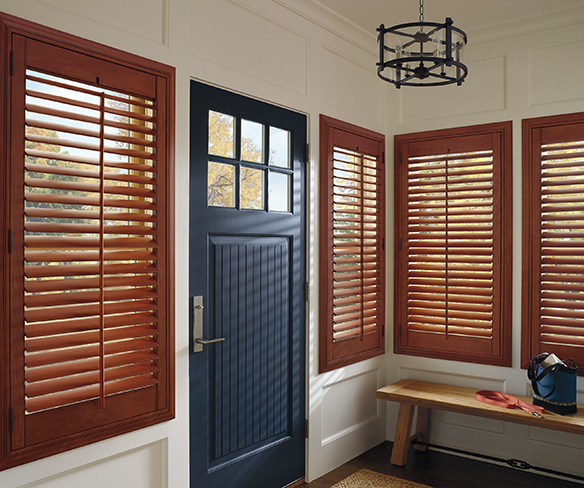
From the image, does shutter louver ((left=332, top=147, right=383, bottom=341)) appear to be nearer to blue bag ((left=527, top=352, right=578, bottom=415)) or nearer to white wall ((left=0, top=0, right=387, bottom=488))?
white wall ((left=0, top=0, right=387, bottom=488))

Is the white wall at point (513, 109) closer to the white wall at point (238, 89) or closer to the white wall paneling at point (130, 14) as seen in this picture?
the white wall at point (238, 89)

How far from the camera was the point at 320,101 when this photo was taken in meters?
3.22

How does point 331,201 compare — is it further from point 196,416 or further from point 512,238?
point 196,416

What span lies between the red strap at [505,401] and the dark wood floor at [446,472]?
49 centimetres

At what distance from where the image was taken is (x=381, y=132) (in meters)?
3.82

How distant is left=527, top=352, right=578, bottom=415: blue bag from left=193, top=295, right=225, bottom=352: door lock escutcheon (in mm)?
1918

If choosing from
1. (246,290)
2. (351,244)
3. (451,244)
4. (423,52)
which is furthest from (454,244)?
(423,52)

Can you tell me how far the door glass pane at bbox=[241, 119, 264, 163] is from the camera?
8.91ft

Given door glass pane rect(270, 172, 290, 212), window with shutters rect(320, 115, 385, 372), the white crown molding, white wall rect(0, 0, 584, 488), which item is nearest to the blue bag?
white wall rect(0, 0, 584, 488)

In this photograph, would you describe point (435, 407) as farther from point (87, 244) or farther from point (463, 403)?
point (87, 244)

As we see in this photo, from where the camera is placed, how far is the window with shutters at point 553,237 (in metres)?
3.16

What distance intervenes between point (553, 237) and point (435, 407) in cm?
128

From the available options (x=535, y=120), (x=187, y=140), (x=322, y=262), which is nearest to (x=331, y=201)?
(x=322, y=262)

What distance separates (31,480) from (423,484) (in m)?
2.19
